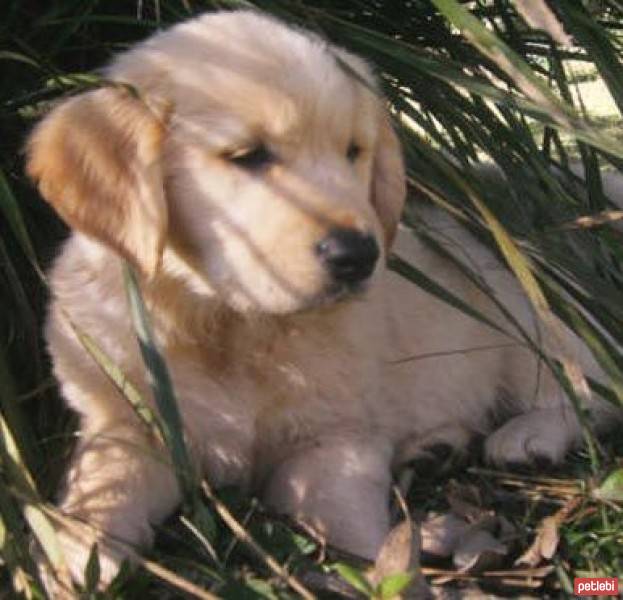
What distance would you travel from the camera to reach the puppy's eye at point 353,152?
89.5 inches

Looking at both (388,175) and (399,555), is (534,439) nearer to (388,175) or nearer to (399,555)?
(388,175)

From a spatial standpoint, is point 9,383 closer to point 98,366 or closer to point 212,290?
point 98,366

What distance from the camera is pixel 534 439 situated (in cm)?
252

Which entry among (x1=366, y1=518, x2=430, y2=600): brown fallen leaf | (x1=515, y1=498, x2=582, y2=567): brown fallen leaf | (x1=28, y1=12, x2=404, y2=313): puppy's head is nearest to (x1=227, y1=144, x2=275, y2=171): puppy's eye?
(x1=28, y1=12, x2=404, y2=313): puppy's head

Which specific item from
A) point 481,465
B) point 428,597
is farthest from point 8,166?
point 428,597

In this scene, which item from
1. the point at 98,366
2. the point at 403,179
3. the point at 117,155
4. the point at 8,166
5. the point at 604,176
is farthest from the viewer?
the point at 604,176

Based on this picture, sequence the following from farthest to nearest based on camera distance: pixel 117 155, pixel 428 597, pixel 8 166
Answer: pixel 8 166
pixel 117 155
pixel 428 597

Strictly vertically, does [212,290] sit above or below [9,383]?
above

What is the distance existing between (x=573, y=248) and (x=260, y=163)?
891mm

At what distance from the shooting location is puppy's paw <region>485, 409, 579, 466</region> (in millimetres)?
2465

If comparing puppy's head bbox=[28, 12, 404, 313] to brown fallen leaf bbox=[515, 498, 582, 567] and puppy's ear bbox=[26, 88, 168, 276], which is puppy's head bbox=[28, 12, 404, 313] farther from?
brown fallen leaf bbox=[515, 498, 582, 567]

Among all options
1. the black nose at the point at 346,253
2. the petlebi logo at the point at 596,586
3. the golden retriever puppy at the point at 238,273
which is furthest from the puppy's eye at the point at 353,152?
the petlebi logo at the point at 596,586

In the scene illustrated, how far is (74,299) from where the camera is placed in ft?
7.43

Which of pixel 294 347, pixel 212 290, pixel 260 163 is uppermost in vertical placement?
pixel 260 163
